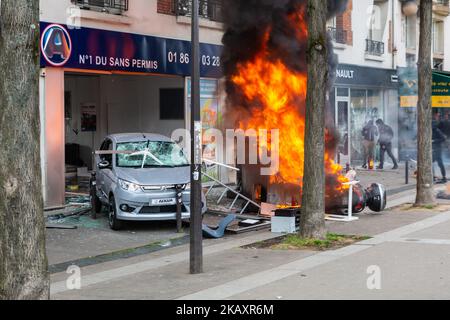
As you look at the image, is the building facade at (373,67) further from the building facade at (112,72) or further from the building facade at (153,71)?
the building facade at (112,72)

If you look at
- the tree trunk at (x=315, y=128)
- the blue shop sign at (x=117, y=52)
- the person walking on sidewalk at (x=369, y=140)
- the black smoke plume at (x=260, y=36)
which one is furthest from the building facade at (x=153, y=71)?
the tree trunk at (x=315, y=128)

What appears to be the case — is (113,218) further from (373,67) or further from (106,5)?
(373,67)

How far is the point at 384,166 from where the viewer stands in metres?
24.4

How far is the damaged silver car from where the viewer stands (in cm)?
1141

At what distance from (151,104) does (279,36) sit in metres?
5.34

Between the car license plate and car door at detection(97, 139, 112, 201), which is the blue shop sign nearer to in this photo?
car door at detection(97, 139, 112, 201)

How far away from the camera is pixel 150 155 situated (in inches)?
496

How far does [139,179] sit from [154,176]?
12.4 inches

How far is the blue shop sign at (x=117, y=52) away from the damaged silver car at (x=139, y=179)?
207 cm

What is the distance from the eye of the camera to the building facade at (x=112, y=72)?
13.5 meters

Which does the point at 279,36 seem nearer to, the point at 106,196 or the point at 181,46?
the point at 181,46

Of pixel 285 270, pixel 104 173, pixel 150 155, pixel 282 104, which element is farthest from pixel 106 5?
pixel 285 270

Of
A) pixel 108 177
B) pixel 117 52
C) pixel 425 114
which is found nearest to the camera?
pixel 108 177

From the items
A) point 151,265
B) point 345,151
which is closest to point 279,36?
point 151,265
